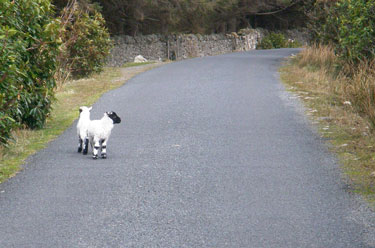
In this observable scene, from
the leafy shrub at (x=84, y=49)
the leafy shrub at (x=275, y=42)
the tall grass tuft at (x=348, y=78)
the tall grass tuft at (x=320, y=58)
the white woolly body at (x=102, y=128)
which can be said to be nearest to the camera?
the white woolly body at (x=102, y=128)

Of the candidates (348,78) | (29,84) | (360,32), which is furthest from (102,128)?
(348,78)

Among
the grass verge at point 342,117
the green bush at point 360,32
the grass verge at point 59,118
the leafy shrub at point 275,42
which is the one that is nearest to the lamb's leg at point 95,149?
the grass verge at point 59,118

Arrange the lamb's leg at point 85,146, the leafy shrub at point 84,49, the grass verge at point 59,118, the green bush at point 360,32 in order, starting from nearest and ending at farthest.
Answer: the grass verge at point 59,118 → the lamb's leg at point 85,146 → the green bush at point 360,32 → the leafy shrub at point 84,49

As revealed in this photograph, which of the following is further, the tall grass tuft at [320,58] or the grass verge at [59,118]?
the tall grass tuft at [320,58]

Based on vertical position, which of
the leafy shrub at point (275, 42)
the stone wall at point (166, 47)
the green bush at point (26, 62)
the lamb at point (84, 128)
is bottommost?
the leafy shrub at point (275, 42)

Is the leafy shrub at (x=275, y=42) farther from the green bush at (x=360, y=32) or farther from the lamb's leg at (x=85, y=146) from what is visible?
the lamb's leg at (x=85, y=146)

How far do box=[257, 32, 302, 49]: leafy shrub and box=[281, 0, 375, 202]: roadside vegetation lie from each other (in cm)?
2550

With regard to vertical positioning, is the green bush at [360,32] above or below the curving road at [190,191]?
above

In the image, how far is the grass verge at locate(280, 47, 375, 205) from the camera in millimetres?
7949

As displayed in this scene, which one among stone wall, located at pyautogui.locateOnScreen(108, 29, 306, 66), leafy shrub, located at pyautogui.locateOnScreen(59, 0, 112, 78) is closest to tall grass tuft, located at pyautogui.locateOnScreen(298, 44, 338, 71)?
leafy shrub, located at pyautogui.locateOnScreen(59, 0, 112, 78)

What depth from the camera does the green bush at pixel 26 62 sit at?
8703 mm

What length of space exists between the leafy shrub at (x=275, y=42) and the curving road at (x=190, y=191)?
124 ft

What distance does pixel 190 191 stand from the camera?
23.2ft

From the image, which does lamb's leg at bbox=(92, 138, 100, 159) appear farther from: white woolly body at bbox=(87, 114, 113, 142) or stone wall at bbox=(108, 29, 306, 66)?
stone wall at bbox=(108, 29, 306, 66)
